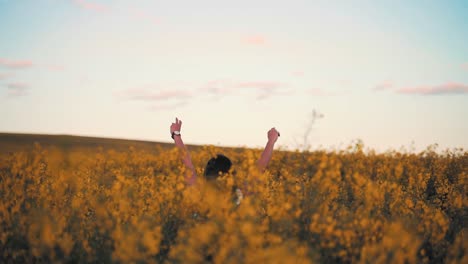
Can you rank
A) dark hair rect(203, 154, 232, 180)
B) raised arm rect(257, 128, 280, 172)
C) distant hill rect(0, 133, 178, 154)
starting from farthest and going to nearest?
1. distant hill rect(0, 133, 178, 154)
2. raised arm rect(257, 128, 280, 172)
3. dark hair rect(203, 154, 232, 180)

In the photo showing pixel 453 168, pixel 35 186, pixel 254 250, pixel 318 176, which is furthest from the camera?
pixel 453 168

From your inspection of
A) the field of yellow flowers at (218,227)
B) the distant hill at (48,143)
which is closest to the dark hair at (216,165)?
the field of yellow flowers at (218,227)

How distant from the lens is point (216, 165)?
6281 mm

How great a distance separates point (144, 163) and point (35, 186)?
730 cm

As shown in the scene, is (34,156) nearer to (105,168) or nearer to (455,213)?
(105,168)

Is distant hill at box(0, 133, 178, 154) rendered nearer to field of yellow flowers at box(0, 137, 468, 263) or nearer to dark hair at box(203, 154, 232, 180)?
dark hair at box(203, 154, 232, 180)

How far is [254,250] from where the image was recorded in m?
3.43

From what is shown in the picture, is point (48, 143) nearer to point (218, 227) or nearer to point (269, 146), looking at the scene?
point (269, 146)

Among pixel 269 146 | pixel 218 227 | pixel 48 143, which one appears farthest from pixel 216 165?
pixel 48 143

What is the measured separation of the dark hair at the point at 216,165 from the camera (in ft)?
20.3

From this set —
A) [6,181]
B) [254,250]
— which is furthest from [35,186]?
[254,250]

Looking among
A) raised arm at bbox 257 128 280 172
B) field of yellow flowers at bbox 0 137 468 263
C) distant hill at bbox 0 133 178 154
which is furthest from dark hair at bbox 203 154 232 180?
distant hill at bbox 0 133 178 154

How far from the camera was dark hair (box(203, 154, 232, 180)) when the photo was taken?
618cm

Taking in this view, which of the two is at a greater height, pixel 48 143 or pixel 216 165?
pixel 216 165
